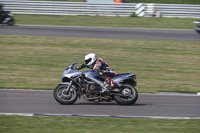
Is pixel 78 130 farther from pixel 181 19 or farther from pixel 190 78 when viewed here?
pixel 181 19

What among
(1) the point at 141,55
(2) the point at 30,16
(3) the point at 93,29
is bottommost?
(1) the point at 141,55

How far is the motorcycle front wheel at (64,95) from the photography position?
364 inches

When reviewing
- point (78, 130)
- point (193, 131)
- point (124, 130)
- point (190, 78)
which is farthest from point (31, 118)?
point (190, 78)

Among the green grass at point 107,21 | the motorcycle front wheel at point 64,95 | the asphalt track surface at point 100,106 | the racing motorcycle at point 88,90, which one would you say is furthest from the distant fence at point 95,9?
the motorcycle front wheel at point 64,95

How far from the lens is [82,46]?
1852 cm

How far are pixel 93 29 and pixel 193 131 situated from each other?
16550mm

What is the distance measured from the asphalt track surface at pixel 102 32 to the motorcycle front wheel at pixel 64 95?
1169 centimetres

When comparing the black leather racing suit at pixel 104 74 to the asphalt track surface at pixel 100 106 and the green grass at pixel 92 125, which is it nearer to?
the asphalt track surface at pixel 100 106

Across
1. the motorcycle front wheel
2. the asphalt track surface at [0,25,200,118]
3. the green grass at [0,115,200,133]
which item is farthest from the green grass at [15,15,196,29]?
the green grass at [0,115,200,133]

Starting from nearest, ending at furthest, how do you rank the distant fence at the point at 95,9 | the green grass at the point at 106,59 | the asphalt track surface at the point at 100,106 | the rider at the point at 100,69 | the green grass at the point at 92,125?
the green grass at the point at 92,125 < the asphalt track surface at the point at 100,106 < the rider at the point at 100,69 < the green grass at the point at 106,59 < the distant fence at the point at 95,9

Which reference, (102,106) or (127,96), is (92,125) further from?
(127,96)

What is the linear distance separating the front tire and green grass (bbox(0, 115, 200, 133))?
1436 millimetres

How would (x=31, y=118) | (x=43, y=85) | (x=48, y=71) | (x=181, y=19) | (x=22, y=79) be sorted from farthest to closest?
(x=181, y=19) < (x=48, y=71) < (x=22, y=79) < (x=43, y=85) < (x=31, y=118)

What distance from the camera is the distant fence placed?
2752 centimetres
